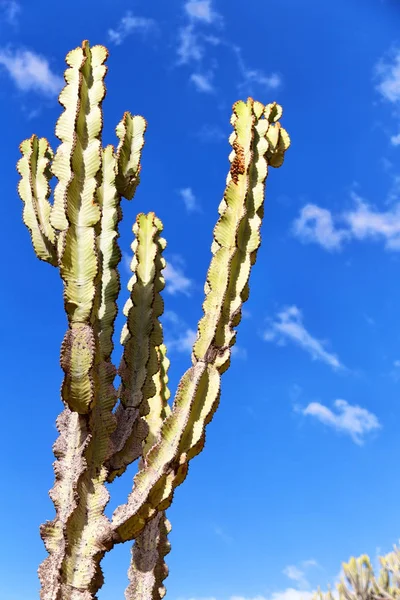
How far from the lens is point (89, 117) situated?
448 centimetres

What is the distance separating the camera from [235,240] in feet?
14.7

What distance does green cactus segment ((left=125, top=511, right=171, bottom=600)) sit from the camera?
512 cm

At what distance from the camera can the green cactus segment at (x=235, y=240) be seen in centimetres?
434

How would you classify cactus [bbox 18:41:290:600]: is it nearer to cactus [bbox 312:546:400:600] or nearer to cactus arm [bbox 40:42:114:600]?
cactus arm [bbox 40:42:114:600]

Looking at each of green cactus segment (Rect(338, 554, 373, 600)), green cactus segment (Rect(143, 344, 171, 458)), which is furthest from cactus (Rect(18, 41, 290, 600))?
green cactus segment (Rect(338, 554, 373, 600))

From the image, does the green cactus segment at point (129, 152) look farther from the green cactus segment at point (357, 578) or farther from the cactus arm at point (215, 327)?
the green cactus segment at point (357, 578)

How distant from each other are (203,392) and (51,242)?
1.82 m

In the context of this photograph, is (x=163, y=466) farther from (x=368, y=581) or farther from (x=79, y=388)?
(x=368, y=581)

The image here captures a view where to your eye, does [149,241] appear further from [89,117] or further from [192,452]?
[192,452]

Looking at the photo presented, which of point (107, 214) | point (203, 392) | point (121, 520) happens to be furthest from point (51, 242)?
point (121, 520)

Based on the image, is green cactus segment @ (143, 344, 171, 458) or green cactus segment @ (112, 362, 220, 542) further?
green cactus segment @ (143, 344, 171, 458)

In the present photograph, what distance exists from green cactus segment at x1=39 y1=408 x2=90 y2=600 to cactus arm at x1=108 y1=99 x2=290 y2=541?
1.02ft

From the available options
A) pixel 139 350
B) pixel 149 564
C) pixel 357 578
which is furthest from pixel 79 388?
pixel 357 578

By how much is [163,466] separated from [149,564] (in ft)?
5.52
